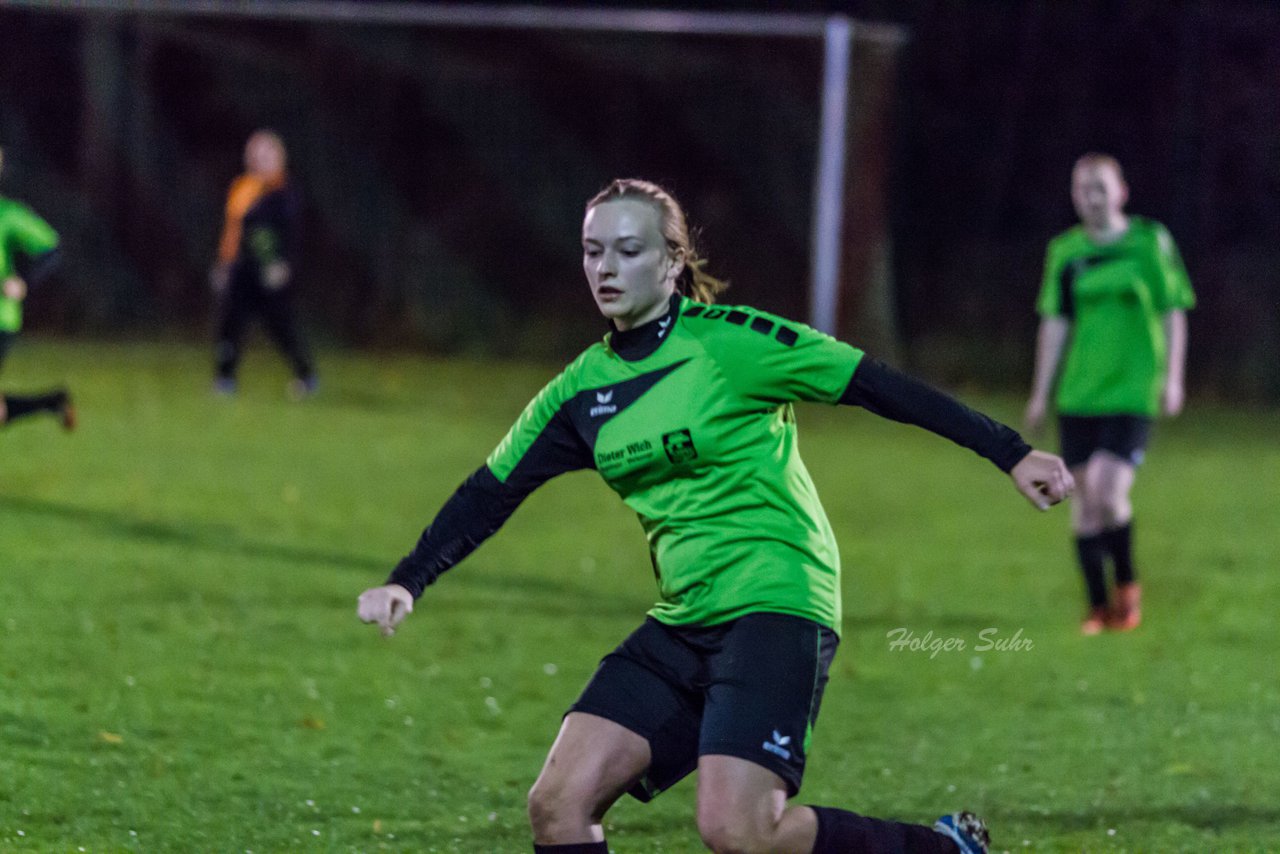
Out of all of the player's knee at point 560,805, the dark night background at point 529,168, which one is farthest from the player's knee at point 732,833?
the dark night background at point 529,168

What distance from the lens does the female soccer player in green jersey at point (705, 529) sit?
14.3 ft

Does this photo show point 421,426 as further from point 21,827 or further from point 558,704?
point 21,827

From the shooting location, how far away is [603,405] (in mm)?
4578

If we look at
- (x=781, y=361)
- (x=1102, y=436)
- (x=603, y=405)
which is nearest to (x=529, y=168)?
(x=1102, y=436)

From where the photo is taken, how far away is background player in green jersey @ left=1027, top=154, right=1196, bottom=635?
8961 millimetres

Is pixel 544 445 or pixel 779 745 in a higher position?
pixel 544 445

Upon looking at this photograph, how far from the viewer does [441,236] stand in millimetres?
20484

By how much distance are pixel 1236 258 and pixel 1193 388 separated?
217 cm

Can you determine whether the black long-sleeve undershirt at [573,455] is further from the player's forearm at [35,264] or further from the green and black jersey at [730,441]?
the player's forearm at [35,264]

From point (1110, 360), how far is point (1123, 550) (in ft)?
2.96

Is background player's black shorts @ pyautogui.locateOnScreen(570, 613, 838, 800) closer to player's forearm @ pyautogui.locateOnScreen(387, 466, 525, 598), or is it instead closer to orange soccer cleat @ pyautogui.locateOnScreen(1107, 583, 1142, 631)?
player's forearm @ pyautogui.locateOnScreen(387, 466, 525, 598)

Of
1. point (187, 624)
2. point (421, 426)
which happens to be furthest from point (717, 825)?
point (421, 426)

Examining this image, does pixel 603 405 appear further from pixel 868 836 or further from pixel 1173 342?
pixel 1173 342

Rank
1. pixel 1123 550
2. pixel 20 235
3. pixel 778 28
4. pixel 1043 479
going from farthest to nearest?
pixel 778 28 → pixel 20 235 → pixel 1123 550 → pixel 1043 479
